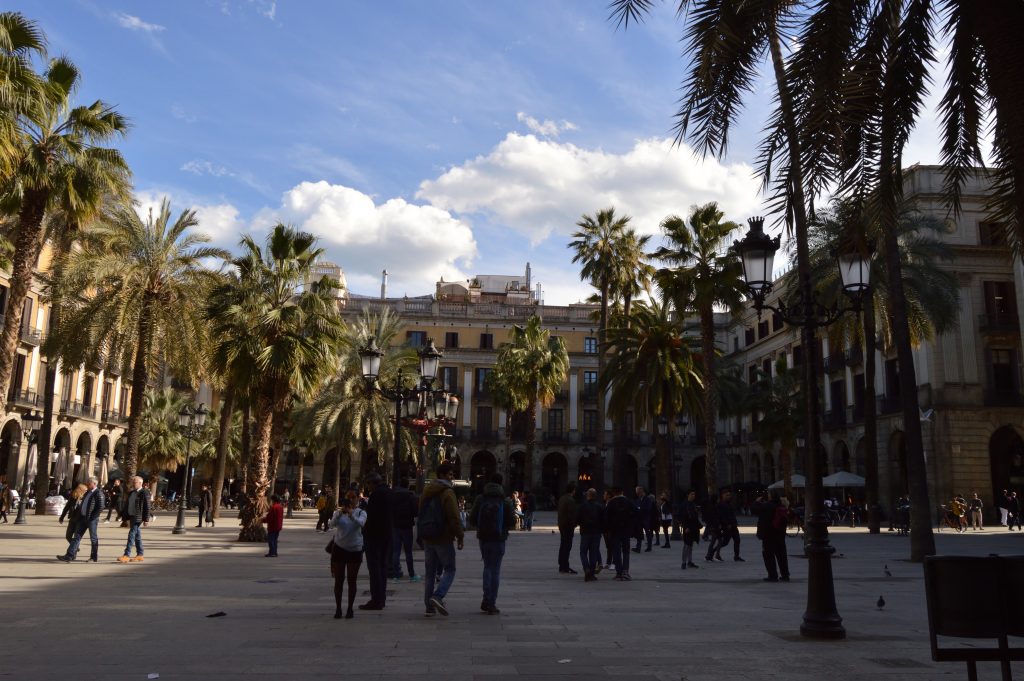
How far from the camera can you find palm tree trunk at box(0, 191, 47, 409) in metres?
17.2

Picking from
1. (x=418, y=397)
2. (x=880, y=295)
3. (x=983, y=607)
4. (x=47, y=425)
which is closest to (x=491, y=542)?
(x=983, y=607)

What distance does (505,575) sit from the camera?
46.3ft

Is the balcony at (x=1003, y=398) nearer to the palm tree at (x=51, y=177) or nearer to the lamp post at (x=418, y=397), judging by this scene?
the lamp post at (x=418, y=397)

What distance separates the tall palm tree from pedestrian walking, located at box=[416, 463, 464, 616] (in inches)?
629

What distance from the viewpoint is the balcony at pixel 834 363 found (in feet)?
140

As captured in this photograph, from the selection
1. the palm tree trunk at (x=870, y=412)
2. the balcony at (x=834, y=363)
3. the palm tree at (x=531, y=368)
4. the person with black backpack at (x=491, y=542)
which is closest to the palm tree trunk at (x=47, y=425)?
the palm tree at (x=531, y=368)

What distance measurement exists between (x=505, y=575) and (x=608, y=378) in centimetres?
1672

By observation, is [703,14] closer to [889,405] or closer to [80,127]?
[80,127]

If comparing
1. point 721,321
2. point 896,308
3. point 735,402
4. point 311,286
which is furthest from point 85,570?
point 721,321

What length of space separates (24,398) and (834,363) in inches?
1669

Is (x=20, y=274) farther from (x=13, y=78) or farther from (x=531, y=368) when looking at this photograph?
(x=531, y=368)

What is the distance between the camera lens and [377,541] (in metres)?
9.36

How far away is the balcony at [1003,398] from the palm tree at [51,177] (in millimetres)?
34890

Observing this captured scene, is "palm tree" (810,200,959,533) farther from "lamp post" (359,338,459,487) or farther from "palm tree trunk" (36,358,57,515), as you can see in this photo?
"palm tree trunk" (36,358,57,515)
